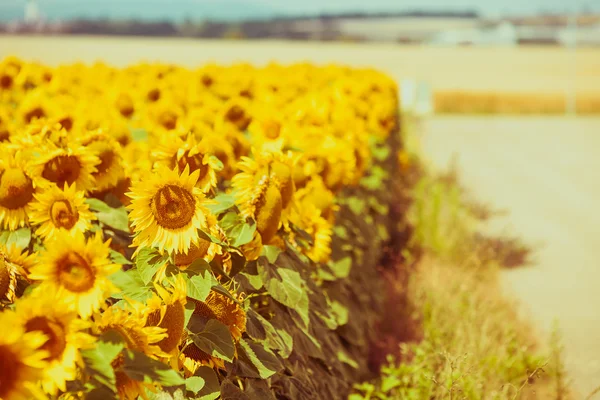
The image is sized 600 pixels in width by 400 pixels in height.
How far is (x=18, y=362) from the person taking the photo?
141 centimetres

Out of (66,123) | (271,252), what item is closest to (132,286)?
(271,252)

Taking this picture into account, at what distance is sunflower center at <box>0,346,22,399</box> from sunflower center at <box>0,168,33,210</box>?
44.6 inches

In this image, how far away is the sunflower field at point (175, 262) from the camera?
1554 millimetres

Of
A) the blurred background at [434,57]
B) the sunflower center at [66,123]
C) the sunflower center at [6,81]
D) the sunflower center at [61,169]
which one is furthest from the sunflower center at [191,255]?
the blurred background at [434,57]

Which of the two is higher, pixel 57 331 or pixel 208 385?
pixel 57 331

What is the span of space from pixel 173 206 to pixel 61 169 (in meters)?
0.71

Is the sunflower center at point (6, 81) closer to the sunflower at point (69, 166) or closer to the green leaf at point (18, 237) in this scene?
the sunflower at point (69, 166)

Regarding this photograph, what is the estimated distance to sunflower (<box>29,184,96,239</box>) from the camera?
7.57 feet

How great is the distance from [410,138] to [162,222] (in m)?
12.3

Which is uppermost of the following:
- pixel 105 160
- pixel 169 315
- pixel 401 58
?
pixel 105 160

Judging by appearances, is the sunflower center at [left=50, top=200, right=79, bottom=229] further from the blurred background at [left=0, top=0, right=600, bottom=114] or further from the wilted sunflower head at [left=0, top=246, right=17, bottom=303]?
the blurred background at [left=0, top=0, right=600, bottom=114]

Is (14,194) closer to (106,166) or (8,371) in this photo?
(106,166)

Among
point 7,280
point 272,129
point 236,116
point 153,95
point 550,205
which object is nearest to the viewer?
point 7,280

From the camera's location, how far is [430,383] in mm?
3473
